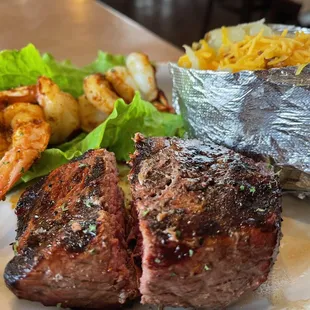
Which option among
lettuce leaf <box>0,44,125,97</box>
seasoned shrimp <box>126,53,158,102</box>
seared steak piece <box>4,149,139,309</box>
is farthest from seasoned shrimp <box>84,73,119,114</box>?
seared steak piece <box>4,149,139,309</box>

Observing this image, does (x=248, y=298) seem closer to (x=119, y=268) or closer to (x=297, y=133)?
(x=119, y=268)

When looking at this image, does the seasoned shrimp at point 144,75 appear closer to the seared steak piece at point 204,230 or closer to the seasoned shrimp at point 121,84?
the seasoned shrimp at point 121,84

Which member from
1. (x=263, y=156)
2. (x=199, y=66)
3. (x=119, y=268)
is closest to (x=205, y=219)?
(x=119, y=268)

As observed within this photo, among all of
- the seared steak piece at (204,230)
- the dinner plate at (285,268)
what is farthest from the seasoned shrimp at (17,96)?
the seared steak piece at (204,230)

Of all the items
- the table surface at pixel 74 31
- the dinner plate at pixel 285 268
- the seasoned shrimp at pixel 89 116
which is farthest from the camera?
the table surface at pixel 74 31

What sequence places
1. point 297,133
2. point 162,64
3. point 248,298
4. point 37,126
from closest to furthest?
point 248,298, point 297,133, point 37,126, point 162,64

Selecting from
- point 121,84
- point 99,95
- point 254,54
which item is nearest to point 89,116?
point 99,95

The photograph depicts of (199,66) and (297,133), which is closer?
(297,133)
